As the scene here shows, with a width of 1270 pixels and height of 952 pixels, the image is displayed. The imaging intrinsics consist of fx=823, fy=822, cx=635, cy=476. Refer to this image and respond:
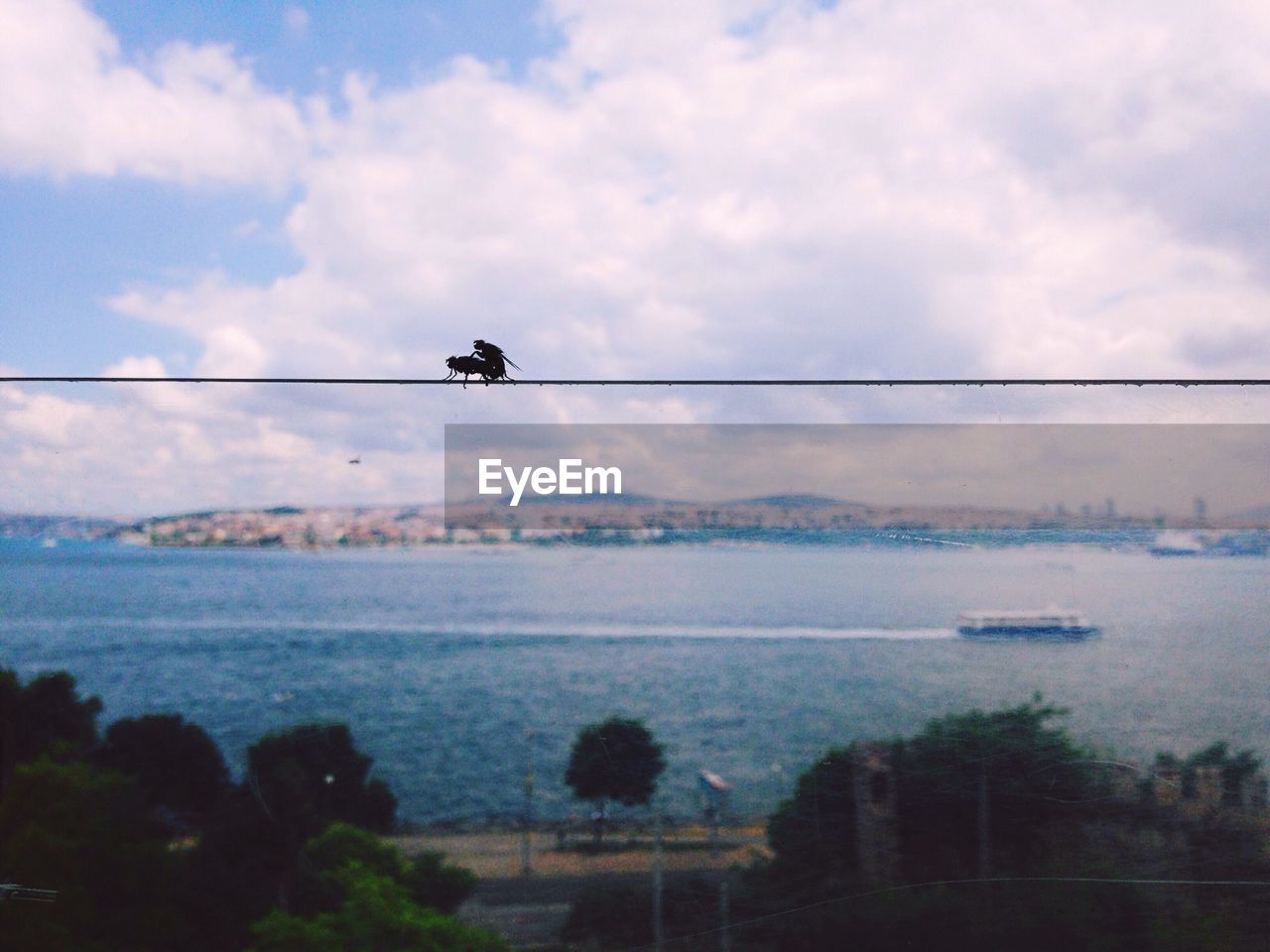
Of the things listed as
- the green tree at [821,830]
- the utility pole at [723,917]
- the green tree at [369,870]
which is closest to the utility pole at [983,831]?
the green tree at [821,830]

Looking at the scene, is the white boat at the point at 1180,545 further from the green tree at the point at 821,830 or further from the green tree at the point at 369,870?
the green tree at the point at 369,870

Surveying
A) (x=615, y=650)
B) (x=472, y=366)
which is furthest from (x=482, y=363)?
(x=615, y=650)

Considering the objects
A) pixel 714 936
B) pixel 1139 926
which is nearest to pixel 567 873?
pixel 714 936

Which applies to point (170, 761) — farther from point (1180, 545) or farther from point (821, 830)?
point (1180, 545)

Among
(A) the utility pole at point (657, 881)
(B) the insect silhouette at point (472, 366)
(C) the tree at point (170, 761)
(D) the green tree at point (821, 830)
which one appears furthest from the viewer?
(C) the tree at point (170, 761)

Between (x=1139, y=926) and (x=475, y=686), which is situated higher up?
(x=475, y=686)

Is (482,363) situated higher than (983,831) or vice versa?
(482,363)

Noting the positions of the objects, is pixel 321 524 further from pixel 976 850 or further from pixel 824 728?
pixel 976 850
